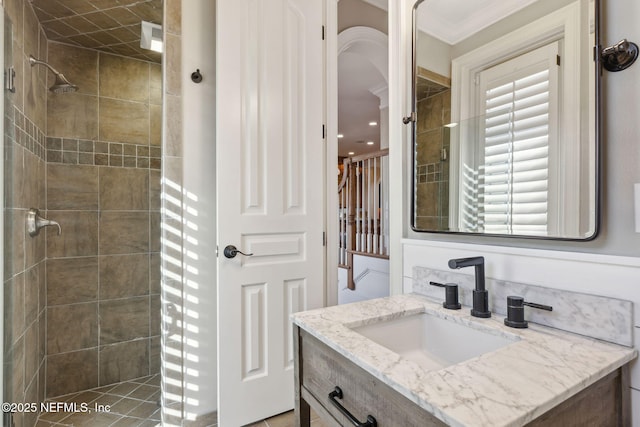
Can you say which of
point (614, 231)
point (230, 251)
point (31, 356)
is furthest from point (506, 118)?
point (31, 356)

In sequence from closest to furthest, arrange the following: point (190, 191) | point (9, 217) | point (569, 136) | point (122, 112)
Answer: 1. point (569, 136)
2. point (9, 217)
3. point (190, 191)
4. point (122, 112)

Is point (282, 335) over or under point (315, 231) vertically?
under

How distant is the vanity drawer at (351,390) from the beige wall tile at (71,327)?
1.84 metres

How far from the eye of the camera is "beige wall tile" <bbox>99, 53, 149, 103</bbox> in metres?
2.16

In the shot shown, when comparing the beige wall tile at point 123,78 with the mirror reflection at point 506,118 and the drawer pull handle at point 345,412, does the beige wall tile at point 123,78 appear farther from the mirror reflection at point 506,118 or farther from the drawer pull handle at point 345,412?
the drawer pull handle at point 345,412

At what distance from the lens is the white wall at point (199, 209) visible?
166cm

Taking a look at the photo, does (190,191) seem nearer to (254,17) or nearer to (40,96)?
(254,17)

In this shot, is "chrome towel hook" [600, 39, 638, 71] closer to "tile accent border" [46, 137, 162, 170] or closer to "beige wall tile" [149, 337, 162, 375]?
"tile accent border" [46, 137, 162, 170]

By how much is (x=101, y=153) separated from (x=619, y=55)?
2541 mm

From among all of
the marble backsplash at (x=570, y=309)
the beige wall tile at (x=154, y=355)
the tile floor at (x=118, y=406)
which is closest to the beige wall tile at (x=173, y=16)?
the marble backsplash at (x=570, y=309)

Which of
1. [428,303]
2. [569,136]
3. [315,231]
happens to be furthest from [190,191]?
[569,136]

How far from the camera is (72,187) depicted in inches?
81.2

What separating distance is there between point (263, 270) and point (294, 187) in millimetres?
483

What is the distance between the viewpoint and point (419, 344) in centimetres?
107
